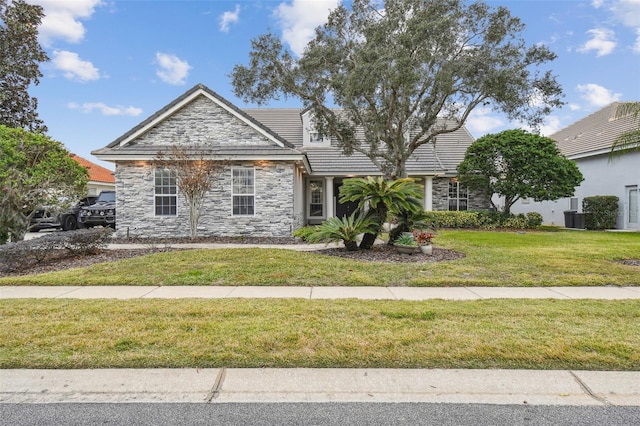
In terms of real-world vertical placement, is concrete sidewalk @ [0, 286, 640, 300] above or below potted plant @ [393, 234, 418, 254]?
below

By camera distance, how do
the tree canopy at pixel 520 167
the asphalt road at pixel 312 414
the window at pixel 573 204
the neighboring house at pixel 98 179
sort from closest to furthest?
the asphalt road at pixel 312 414, the tree canopy at pixel 520 167, the window at pixel 573 204, the neighboring house at pixel 98 179

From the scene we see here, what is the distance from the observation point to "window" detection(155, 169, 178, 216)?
46.1 ft

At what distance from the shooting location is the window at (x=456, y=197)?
20.6 m

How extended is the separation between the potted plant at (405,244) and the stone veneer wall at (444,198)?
10.9m

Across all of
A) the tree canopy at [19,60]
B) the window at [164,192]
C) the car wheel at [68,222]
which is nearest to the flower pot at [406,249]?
the window at [164,192]

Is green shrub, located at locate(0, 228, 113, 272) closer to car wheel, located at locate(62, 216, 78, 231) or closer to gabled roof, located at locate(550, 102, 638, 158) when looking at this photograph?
car wheel, located at locate(62, 216, 78, 231)

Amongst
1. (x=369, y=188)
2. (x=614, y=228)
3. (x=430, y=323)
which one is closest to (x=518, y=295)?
(x=430, y=323)

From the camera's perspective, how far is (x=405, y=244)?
1028 centimetres

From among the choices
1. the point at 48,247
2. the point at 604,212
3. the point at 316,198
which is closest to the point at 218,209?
the point at 48,247

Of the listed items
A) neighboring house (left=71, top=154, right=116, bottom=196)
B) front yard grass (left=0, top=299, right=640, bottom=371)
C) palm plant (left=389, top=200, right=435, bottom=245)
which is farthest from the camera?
neighboring house (left=71, top=154, right=116, bottom=196)

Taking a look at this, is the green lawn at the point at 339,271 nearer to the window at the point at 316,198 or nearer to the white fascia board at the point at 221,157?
the white fascia board at the point at 221,157

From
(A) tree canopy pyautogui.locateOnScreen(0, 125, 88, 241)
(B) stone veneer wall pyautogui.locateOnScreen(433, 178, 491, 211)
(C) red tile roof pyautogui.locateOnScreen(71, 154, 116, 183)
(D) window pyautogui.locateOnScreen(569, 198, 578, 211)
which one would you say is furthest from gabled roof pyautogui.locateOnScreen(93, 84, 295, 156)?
(D) window pyautogui.locateOnScreen(569, 198, 578, 211)

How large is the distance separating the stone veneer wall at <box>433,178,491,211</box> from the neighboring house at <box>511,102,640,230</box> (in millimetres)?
4320

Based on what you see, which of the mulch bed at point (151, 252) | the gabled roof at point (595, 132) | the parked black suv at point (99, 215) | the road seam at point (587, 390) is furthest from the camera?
the gabled roof at point (595, 132)
